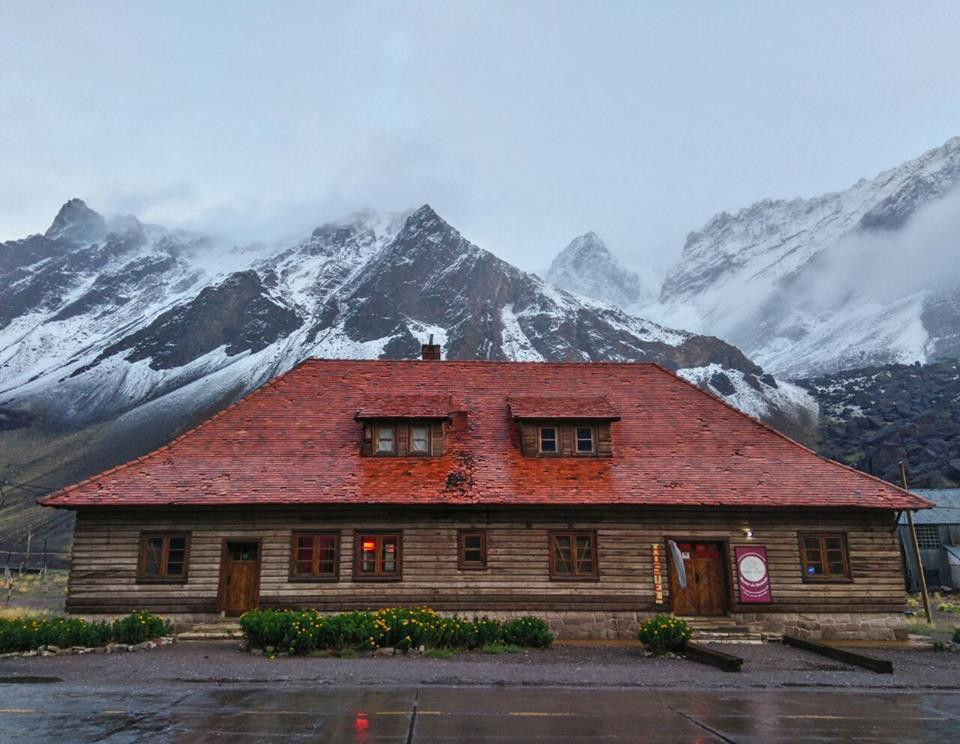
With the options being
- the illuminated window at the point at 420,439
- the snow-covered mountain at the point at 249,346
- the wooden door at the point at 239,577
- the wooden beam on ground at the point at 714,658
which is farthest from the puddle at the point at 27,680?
the snow-covered mountain at the point at 249,346

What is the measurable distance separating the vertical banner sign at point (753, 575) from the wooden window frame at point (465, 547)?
25.2 feet

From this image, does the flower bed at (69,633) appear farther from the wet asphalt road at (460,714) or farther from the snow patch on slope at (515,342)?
the snow patch on slope at (515,342)

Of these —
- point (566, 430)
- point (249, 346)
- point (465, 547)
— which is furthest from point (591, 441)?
point (249, 346)

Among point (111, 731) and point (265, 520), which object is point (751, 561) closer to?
point (265, 520)

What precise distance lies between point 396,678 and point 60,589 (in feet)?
111

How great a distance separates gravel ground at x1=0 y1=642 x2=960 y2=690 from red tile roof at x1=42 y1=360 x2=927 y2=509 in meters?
4.75

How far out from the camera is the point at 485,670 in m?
15.4

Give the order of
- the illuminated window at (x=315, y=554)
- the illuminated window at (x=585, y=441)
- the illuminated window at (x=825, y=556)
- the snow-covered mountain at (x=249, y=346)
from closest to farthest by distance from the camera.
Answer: the illuminated window at (x=315, y=554) → the illuminated window at (x=825, y=556) → the illuminated window at (x=585, y=441) → the snow-covered mountain at (x=249, y=346)

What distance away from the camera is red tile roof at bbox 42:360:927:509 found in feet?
69.2

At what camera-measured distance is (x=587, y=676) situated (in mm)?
15016

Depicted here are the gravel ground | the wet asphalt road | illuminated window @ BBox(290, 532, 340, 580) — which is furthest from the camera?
illuminated window @ BBox(290, 532, 340, 580)

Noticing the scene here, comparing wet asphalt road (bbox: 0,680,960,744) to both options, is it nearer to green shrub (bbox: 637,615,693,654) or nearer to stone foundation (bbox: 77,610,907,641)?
green shrub (bbox: 637,615,693,654)

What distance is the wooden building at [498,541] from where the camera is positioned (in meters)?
20.8

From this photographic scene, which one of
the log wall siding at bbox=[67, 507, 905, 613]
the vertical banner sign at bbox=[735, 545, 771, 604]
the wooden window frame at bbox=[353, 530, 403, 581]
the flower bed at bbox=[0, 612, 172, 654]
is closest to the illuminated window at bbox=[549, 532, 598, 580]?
the log wall siding at bbox=[67, 507, 905, 613]
